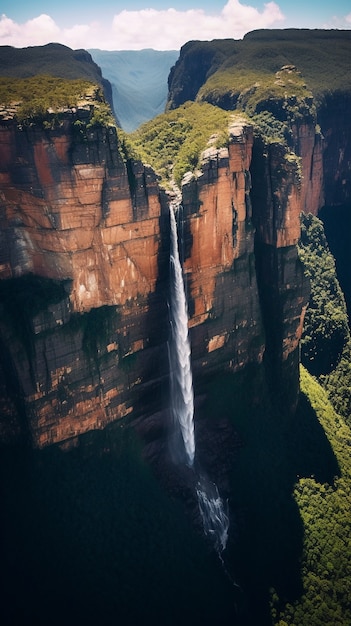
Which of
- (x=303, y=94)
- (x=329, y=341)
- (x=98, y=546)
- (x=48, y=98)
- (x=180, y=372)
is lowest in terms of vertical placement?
(x=329, y=341)

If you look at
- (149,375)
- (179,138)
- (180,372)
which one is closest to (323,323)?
(180,372)

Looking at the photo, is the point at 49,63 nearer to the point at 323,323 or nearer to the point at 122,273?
the point at 323,323

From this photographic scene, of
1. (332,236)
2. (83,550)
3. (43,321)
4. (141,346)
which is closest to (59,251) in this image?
(43,321)

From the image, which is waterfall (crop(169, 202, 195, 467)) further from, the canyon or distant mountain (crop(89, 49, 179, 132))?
distant mountain (crop(89, 49, 179, 132))

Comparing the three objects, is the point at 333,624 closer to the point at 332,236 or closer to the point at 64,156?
the point at 64,156

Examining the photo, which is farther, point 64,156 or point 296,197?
point 296,197

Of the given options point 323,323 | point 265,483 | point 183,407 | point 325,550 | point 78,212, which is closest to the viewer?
point 78,212
